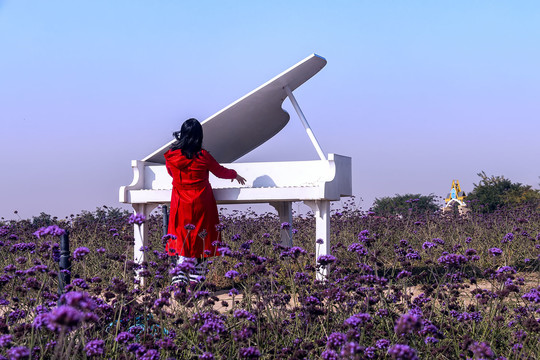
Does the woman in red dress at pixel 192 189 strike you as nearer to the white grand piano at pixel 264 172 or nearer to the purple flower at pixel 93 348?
the white grand piano at pixel 264 172

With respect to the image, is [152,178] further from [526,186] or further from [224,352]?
[526,186]

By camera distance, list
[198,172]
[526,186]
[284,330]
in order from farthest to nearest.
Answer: [526,186], [198,172], [284,330]

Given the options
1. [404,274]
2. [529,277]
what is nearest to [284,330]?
[404,274]

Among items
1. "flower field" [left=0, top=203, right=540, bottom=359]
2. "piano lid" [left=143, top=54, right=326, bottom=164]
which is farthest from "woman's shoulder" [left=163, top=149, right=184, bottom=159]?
"flower field" [left=0, top=203, right=540, bottom=359]

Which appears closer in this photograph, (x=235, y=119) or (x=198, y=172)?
(x=198, y=172)

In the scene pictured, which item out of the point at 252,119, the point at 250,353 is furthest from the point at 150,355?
the point at 252,119

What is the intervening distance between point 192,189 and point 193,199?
11 centimetres

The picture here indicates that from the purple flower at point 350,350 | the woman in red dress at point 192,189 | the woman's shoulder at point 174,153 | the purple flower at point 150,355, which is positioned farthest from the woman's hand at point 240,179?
the purple flower at point 350,350

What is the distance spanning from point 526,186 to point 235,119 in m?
19.1

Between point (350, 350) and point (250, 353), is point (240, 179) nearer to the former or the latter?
point (250, 353)

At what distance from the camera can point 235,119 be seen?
6.72 meters

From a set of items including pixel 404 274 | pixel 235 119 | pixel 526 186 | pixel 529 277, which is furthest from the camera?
pixel 526 186

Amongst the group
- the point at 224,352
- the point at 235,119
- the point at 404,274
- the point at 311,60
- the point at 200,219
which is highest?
the point at 311,60

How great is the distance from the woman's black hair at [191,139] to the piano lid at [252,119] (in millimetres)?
370
